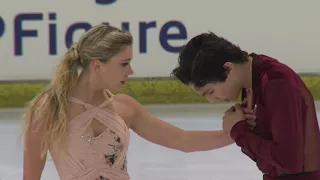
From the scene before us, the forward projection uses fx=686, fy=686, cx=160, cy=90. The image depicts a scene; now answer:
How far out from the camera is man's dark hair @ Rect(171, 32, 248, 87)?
1.67m

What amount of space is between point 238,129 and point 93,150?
47 cm

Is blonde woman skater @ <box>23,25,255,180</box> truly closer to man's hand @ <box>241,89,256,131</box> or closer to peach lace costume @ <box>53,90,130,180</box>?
peach lace costume @ <box>53,90,130,180</box>

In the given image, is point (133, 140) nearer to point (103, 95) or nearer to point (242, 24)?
point (242, 24)

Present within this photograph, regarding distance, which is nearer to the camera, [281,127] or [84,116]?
[281,127]

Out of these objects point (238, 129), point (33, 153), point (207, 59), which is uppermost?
point (207, 59)

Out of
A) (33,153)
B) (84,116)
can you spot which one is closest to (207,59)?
(84,116)

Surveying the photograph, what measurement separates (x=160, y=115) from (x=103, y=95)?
3.55 metres

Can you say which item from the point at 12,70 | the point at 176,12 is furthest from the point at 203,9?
the point at 12,70

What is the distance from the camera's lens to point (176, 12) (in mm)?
6184

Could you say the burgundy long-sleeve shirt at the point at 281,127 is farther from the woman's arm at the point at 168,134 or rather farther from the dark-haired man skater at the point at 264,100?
the woman's arm at the point at 168,134

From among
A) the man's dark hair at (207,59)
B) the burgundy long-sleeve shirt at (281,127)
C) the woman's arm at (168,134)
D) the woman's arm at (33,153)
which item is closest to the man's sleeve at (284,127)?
the burgundy long-sleeve shirt at (281,127)

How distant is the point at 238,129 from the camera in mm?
1715

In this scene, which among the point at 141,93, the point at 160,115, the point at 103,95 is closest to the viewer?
the point at 103,95

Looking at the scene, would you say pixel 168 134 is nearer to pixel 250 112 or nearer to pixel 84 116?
pixel 84 116
